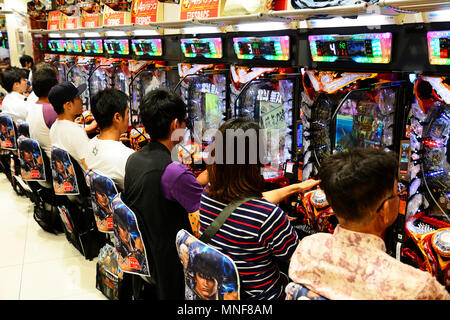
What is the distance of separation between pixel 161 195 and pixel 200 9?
2.10m

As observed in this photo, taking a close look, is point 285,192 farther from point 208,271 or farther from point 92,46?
point 92,46

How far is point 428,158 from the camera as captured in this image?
209 centimetres

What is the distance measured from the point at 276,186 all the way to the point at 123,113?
122cm

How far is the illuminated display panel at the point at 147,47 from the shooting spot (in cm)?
452

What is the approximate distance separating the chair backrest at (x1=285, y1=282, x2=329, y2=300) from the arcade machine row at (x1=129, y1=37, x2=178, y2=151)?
304 cm

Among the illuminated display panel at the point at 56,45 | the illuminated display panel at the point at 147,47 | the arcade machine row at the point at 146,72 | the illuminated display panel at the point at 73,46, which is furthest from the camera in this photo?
the illuminated display panel at the point at 56,45

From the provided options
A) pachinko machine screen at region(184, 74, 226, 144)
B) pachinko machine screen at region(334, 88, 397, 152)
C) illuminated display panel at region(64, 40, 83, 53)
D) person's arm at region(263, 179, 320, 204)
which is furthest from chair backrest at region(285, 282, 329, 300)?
illuminated display panel at region(64, 40, 83, 53)

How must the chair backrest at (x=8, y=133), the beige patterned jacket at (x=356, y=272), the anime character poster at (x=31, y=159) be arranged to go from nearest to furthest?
the beige patterned jacket at (x=356, y=272), the anime character poster at (x=31, y=159), the chair backrest at (x=8, y=133)

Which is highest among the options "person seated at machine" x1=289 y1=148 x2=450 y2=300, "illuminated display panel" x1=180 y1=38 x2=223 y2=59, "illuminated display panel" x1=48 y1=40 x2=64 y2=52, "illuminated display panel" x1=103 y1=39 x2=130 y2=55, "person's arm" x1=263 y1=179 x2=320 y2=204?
"illuminated display panel" x1=48 y1=40 x2=64 y2=52

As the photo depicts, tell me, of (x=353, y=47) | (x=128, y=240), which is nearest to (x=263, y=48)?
(x=353, y=47)

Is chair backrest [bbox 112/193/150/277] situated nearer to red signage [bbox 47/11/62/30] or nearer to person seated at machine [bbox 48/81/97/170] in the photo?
person seated at machine [bbox 48/81/97/170]

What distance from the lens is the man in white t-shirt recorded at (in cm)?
276

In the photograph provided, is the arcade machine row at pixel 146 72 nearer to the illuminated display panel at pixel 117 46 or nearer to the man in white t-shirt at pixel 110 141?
the illuminated display panel at pixel 117 46

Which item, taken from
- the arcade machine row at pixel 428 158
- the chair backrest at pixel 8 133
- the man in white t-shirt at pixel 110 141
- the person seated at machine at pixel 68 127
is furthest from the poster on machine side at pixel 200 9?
the chair backrest at pixel 8 133
